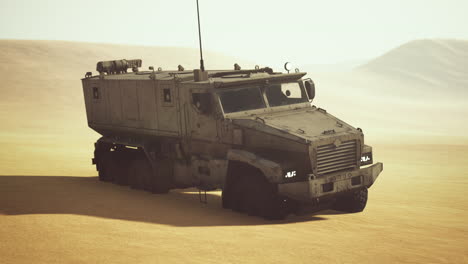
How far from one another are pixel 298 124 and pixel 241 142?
115 centimetres

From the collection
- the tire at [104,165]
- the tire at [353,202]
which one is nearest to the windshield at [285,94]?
the tire at [353,202]

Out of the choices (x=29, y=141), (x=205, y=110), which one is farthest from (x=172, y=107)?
(x=29, y=141)

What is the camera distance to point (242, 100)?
12.9 meters

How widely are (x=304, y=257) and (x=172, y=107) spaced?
579cm

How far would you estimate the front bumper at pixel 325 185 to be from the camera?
11.1 metres

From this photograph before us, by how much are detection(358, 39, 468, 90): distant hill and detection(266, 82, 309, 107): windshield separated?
101m

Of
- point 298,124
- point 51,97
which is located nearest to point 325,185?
point 298,124

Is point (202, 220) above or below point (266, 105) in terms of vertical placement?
below

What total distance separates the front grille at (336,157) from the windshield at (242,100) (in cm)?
195

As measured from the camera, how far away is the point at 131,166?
50.1 feet

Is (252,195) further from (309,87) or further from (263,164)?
(309,87)

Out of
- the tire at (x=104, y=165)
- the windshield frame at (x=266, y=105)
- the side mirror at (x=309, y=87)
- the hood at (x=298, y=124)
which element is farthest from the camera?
the tire at (x=104, y=165)

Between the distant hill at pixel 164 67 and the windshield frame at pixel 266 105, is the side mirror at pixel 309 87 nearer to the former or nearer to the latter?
the windshield frame at pixel 266 105

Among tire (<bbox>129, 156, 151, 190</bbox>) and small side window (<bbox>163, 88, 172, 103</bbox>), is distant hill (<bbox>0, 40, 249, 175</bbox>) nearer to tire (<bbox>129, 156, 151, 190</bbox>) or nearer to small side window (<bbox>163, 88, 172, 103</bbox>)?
tire (<bbox>129, 156, 151, 190</bbox>)
